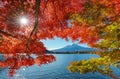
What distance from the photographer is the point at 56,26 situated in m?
11.7

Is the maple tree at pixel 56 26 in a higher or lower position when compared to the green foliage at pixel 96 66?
higher

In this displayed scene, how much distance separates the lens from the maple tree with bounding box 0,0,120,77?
9242 millimetres

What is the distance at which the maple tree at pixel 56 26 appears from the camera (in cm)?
924

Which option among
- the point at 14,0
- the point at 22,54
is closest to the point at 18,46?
the point at 22,54

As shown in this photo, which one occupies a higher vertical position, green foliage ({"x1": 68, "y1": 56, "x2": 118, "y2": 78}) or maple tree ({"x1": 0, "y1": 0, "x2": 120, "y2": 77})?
maple tree ({"x1": 0, "y1": 0, "x2": 120, "y2": 77})

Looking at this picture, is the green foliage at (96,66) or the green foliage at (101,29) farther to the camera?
the green foliage at (96,66)

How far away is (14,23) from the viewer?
1105 centimetres

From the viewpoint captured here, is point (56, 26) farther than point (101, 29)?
Yes

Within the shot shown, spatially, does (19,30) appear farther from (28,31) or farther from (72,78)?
(72,78)

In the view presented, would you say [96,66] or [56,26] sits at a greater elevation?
[56,26]

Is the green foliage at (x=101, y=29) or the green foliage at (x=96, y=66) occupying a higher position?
the green foliage at (x=101, y=29)

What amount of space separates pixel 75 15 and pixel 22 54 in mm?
3481

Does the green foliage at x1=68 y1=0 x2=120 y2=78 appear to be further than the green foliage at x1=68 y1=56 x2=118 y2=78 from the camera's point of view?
No

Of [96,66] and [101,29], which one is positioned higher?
[101,29]
